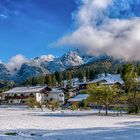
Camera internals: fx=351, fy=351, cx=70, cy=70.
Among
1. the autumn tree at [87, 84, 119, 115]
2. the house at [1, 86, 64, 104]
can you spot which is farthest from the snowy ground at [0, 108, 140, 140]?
the house at [1, 86, 64, 104]

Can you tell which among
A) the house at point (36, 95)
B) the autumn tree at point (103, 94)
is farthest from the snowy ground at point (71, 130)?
the house at point (36, 95)

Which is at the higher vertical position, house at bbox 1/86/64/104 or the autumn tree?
house at bbox 1/86/64/104

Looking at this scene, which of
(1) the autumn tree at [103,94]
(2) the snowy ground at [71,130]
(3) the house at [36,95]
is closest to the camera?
(2) the snowy ground at [71,130]

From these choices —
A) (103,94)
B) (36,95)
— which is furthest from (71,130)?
(36,95)

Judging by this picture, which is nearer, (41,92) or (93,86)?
(93,86)

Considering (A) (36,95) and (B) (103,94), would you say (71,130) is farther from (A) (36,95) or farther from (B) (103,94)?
(A) (36,95)

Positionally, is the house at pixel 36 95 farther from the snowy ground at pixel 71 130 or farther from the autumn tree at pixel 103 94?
the snowy ground at pixel 71 130

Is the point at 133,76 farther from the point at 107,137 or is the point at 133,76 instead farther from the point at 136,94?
the point at 107,137

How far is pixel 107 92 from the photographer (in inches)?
2176

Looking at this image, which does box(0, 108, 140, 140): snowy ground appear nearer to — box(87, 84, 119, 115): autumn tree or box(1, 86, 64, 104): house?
box(87, 84, 119, 115): autumn tree

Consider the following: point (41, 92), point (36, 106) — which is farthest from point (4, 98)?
point (36, 106)

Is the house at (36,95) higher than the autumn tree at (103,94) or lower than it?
higher

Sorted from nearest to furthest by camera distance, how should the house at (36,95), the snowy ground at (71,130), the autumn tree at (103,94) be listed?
the snowy ground at (71,130), the autumn tree at (103,94), the house at (36,95)

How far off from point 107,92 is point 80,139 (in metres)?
36.1
